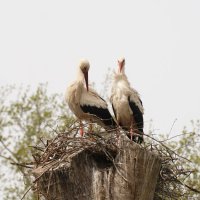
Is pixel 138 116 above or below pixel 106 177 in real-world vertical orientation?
above

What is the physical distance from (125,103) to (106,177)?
2677 millimetres

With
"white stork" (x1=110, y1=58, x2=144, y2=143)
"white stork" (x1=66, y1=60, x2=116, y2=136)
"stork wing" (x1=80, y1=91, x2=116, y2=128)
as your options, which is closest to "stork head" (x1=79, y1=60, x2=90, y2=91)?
"white stork" (x1=66, y1=60, x2=116, y2=136)

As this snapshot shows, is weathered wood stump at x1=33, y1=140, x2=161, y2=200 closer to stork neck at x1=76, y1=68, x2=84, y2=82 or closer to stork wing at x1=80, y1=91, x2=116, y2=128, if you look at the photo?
stork wing at x1=80, y1=91, x2=116, y2=128

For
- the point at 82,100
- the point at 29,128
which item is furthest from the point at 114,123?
the point at 29,128

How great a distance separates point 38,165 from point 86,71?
2.82 meters

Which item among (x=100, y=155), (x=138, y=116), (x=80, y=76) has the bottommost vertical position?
(x=100, y=155)

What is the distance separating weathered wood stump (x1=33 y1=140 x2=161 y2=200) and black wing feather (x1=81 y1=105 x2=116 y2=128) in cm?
253

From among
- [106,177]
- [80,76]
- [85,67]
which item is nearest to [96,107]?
[80,76]

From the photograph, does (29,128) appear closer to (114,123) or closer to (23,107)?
(23,107)

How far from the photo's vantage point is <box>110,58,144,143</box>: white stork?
9.99 metres

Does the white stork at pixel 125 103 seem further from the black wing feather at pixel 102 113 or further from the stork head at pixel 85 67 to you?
the stork head at pixel 85 67

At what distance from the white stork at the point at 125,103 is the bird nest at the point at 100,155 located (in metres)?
1.70

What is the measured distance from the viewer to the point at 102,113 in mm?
10297

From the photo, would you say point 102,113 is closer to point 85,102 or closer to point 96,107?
point 96,107
